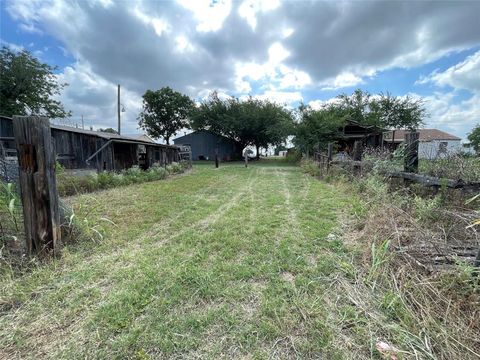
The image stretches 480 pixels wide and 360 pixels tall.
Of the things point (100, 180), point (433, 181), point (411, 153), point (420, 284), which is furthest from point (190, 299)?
point (100, 180)

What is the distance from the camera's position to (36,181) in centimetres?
263

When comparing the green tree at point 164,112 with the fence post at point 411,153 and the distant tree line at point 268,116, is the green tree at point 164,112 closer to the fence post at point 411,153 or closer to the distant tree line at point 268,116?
the distant tree line at point 268,116

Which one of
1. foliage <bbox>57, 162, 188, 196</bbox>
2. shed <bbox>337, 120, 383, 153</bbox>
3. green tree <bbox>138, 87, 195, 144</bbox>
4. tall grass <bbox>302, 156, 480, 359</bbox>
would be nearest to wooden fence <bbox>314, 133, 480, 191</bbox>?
tall grass <bbox>302, 156, 480, 359</bbox>

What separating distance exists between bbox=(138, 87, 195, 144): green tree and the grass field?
105 ft

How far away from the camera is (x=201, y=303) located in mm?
2160

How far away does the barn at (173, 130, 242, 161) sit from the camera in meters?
29.9

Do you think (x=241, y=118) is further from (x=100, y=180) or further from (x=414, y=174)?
(x=414, y=174)

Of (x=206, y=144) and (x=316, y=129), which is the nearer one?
(x=316, y=129)

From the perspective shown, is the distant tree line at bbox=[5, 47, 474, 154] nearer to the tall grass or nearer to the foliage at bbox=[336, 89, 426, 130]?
the foliage at bbox=[336, 89, 426, 130]

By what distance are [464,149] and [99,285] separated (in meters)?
6.06

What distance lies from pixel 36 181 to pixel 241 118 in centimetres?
2592

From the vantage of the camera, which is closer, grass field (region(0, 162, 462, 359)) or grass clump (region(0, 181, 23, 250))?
grass field (region(0, 162, 462, 359))

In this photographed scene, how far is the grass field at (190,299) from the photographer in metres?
1.70

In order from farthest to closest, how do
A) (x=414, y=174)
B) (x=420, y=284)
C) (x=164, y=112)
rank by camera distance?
(x=164, y=112) < (x=414, y=174) < (x=420, y=284)
